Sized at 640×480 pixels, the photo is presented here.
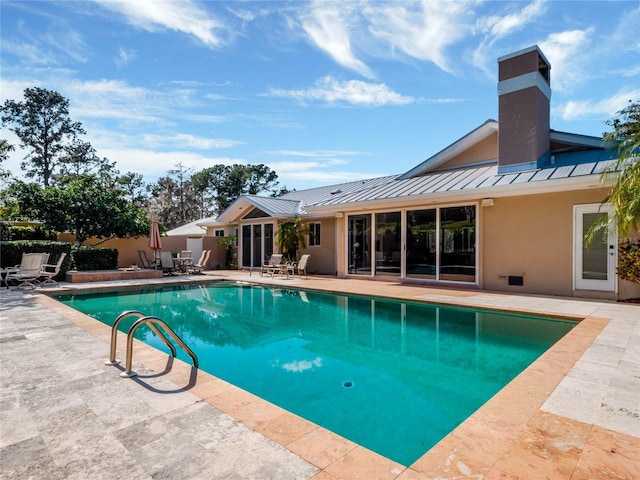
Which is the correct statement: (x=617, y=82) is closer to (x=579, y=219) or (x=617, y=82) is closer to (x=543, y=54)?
(x=543, y=54)

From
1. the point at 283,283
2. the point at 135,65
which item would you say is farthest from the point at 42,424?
the point at 135,65

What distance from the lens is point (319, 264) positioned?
16797 mm

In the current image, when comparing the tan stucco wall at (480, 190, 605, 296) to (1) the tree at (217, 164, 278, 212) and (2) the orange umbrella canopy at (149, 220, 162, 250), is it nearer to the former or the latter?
(2) the orange umbrella canopy at (149, 220, 162, 250)

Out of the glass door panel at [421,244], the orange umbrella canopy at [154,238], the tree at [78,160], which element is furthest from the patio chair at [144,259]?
the tree at [78,160]

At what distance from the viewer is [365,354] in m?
5.70

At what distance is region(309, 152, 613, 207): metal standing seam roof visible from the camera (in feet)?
30.1

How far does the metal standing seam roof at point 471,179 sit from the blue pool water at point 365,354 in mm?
3887

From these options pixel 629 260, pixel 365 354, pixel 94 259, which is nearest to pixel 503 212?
pixel 629 260

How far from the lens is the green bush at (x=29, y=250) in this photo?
12664mm

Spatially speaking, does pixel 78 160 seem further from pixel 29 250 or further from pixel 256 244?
pixel 256 244

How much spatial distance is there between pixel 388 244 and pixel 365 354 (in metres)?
7.82

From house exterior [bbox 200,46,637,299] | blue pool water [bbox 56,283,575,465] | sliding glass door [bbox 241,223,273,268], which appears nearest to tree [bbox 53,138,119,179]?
sliding glass door [bbox 241,223,273,268]

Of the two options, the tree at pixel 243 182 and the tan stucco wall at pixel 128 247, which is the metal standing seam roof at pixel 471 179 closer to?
the tan stucco wall at pixel 128 247

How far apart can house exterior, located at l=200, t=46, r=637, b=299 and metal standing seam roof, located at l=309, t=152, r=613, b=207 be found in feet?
0.15
